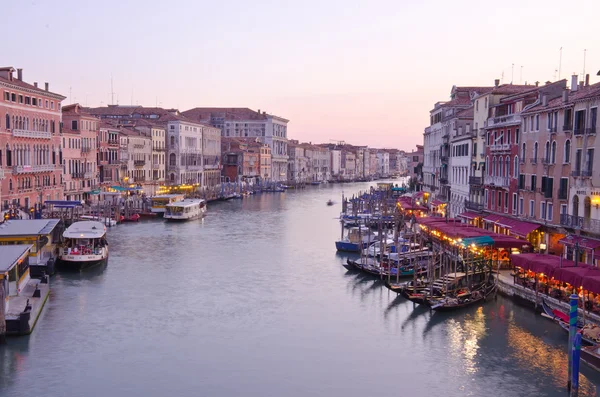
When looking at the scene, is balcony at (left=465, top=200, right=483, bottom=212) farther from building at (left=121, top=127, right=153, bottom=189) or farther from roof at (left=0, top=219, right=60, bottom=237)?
building at (left=121, top=127, right=153, bottom=189)

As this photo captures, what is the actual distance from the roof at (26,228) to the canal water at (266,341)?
128 centimetres

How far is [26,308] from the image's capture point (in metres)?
10.7

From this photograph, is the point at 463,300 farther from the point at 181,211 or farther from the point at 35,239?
the point at 181,211

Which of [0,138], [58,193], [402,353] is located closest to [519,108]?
[402,353]

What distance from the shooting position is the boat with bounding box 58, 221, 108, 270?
638 inches

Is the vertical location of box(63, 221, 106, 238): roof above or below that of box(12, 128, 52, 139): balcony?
below

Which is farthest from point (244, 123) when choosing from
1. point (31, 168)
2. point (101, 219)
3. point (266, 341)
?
point (266, 341)

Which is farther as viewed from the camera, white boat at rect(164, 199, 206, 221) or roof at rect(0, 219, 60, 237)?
white boat at rect(164, 199, 206, 221)

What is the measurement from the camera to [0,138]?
71.1 ft

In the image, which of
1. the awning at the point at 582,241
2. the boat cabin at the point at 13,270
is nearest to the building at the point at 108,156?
the boat cabin at the point at 13,270

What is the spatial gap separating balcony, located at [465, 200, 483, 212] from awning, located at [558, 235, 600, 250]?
19.4 feet

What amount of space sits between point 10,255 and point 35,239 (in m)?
3.16

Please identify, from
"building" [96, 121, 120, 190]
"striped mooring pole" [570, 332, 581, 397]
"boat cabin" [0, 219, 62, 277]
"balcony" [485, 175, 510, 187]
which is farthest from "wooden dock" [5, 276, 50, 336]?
"building" [96, 121, 120, 190]

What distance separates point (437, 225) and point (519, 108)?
3761 mm
